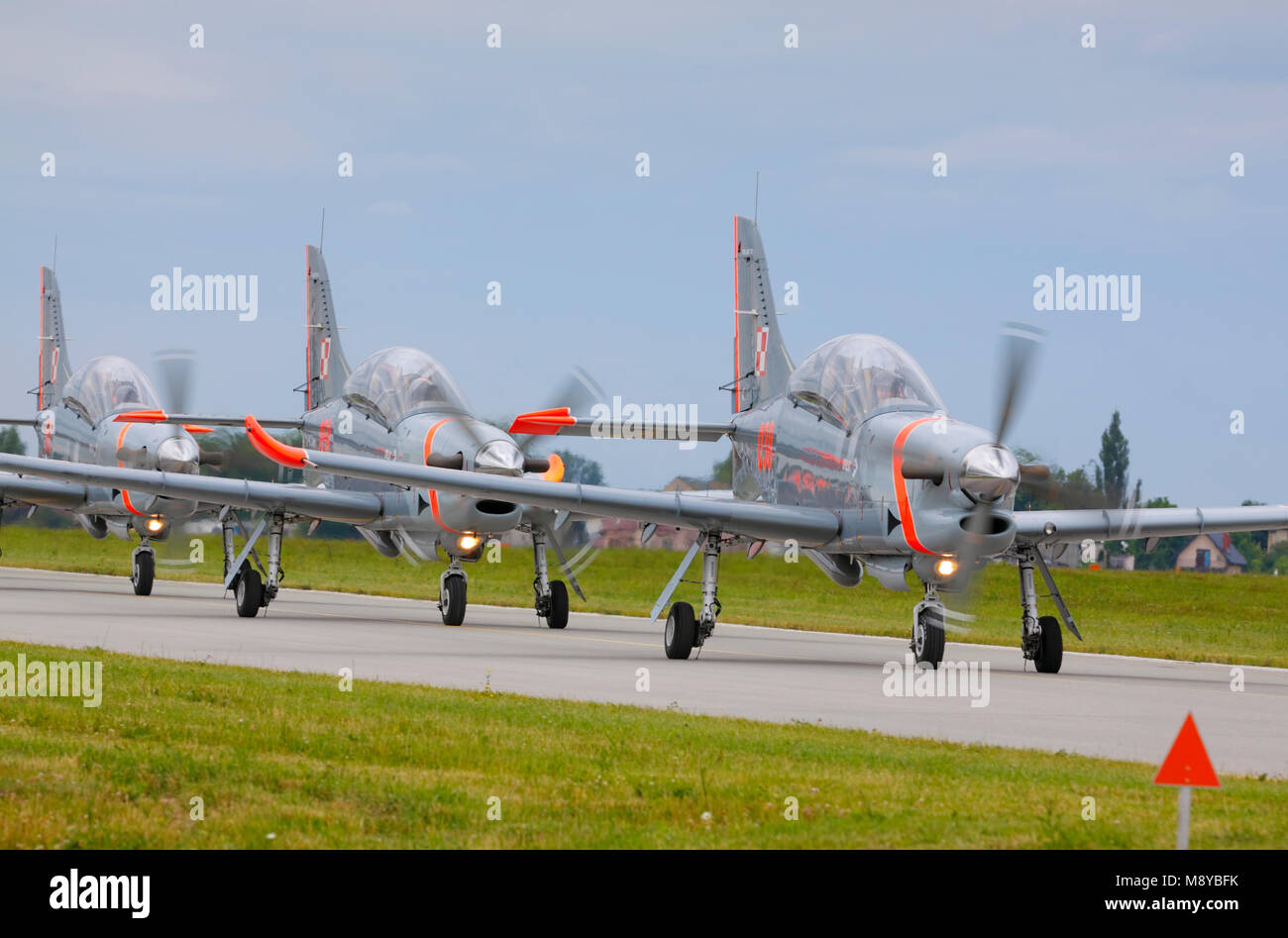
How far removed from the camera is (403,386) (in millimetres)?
28391

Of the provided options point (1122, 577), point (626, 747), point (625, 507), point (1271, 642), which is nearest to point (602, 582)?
point (1122, 577)

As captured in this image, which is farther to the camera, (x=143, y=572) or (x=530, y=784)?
(x=143, y=572)

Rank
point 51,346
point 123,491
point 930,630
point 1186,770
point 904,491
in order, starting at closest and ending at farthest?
point 1186,770 → point 904,491 → point 930,630 → point 123,491 → point 51,346

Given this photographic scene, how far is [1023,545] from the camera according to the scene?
21234 mm

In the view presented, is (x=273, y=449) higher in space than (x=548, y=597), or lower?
higher

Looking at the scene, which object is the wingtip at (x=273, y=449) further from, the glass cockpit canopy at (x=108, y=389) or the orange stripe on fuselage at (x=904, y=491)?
the glass cockpit canopy at (x=108, y=389)

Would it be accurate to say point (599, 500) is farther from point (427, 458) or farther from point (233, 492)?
point (233, 492)

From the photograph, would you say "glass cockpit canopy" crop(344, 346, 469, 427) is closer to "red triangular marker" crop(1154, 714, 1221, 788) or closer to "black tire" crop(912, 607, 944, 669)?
"black tire" crop(912, 607, 944, 669)

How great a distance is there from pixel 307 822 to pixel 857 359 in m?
14.1

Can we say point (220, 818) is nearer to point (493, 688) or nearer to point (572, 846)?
point (572, 846)

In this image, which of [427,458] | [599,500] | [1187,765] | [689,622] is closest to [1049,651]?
[689,622]

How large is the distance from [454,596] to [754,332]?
655 cm

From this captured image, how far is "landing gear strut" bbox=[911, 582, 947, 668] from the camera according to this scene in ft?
65.4
